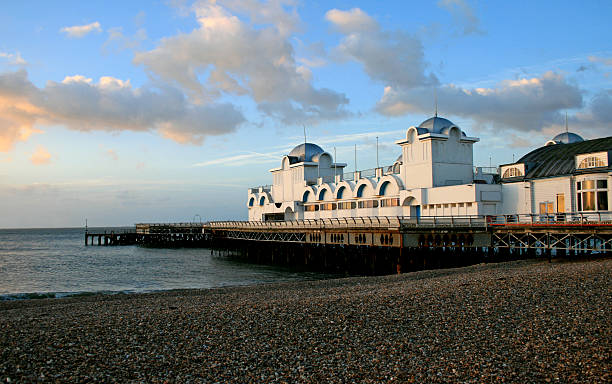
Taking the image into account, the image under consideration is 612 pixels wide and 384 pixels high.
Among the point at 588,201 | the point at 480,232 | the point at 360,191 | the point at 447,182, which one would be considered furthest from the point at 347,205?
the point at 588,201

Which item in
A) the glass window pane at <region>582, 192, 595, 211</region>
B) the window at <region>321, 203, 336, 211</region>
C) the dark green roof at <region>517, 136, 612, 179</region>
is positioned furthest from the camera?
the window at <region>321, 203, 336, 211</region>

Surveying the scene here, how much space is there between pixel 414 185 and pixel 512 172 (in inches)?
301

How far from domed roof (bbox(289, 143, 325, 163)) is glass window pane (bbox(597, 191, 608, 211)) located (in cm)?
3197

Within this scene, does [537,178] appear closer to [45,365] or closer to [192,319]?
[192,319]

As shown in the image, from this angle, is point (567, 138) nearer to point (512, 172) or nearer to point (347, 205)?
point (512, 172)

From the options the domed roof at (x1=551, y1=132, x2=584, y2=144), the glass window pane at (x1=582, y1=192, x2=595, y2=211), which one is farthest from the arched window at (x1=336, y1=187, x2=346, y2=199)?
the glass window pane at (x1=582, y1=192, x2=595, y2=211)

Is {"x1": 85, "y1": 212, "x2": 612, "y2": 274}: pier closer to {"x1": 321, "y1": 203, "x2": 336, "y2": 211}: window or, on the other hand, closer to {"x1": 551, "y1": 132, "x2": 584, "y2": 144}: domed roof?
{"x1": 321, "y1": 203, "x2": 336, "y2": 211}: window

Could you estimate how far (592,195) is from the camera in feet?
92.5

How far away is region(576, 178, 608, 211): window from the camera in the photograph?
2769 centimetres

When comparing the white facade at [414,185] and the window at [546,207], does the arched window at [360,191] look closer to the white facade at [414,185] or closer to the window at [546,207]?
the white facade at [414,185]

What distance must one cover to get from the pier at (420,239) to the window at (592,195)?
2.47 feet

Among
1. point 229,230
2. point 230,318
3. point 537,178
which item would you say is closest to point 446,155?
point 537,178

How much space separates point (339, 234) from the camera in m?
37.4

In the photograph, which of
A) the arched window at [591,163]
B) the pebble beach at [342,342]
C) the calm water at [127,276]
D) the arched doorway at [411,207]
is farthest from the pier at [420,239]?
the pebble beach at [342,342]
